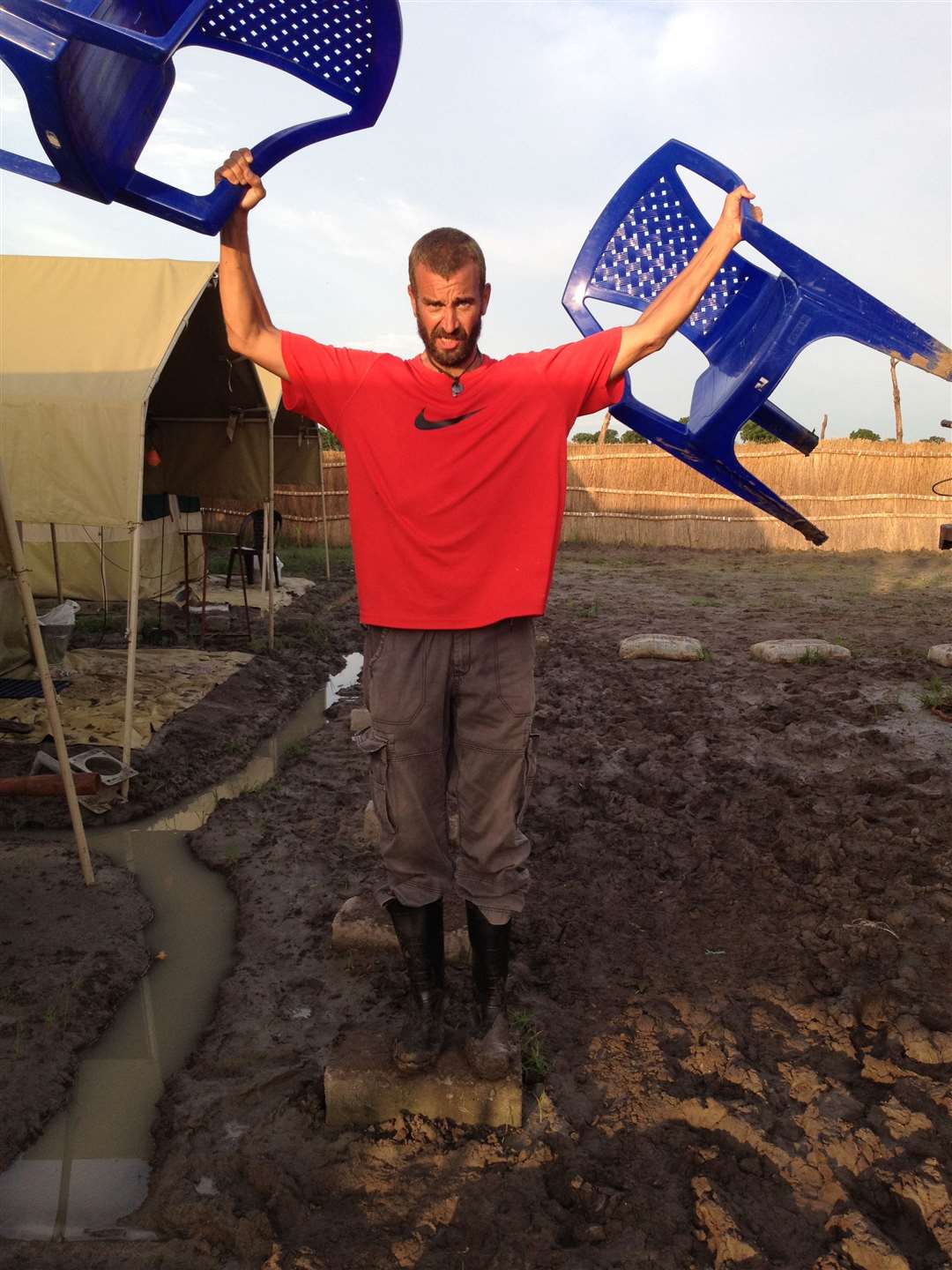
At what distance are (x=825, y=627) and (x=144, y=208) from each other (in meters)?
8.48

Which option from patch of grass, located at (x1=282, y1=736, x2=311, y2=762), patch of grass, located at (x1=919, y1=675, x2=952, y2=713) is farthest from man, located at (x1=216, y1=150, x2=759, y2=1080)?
patch of grass, located at (x1=919, y1=675, x2=952, y2=713)

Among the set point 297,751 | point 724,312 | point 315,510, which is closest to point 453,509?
point 724,312

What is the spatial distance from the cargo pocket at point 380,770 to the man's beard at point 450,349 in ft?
2.84

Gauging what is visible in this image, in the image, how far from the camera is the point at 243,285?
2037mm

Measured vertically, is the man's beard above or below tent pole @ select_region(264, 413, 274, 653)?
Answer: above

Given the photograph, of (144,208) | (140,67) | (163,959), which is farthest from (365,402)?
(163,959)

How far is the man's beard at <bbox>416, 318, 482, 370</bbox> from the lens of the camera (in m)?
2.01

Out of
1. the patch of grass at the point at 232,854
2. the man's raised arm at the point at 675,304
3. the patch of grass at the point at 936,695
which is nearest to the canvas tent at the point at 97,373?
the patch of grass at the point at 232,854

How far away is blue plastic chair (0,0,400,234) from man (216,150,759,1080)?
141mm

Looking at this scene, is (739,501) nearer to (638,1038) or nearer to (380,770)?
(638,1038)

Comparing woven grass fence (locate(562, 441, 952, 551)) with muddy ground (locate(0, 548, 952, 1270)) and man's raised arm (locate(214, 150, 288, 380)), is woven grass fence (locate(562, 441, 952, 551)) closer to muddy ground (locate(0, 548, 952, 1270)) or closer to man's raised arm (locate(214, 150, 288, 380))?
muddy ground (locate(0, 548, 952, 1270))

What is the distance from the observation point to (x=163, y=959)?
3275mm

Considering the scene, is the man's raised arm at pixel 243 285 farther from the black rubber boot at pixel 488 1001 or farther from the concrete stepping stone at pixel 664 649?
the concrete stepping stone at pixel 664 649

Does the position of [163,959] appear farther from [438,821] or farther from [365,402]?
[365,402]
